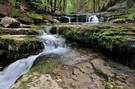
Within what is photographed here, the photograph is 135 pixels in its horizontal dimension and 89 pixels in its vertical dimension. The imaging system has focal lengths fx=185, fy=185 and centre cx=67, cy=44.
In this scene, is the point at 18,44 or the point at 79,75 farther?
the point at 18,44

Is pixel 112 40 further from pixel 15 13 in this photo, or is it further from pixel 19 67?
pixel 15 13

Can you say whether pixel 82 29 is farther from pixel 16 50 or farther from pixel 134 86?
pixel 134 86

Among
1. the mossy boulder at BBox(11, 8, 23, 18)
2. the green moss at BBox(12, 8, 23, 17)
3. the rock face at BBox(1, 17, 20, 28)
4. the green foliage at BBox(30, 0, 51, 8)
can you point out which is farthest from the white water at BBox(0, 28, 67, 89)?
the green foliage at BBox(30, 0, 51, 8)

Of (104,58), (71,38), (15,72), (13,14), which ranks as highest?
(13,14)

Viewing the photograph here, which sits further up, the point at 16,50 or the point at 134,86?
the point at 16,50

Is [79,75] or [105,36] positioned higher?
[105,36]

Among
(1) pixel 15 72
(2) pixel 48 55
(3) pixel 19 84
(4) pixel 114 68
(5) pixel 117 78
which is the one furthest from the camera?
(2) pixel 48 55

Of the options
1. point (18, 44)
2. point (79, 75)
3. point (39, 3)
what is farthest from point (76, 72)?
point (39, 3)

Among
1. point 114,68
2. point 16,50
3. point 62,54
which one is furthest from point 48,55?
point 114,68

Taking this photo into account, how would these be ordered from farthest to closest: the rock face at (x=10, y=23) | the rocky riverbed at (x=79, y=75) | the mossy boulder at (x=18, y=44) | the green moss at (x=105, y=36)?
the rock face at (x=10, y=23) < the mossy boulder at (x=18, y=44) < the green moss at (x=105, y=36) < the rocky riverbed at (x=79, y=75)

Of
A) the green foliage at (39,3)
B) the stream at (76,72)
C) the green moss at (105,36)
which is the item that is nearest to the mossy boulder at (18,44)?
the stream at (76,72)

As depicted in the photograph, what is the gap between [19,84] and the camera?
4.79m

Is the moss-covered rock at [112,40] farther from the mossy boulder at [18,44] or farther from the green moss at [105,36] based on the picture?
the mossy boulder at [18,44]

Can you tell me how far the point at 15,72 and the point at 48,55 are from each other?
58.7 inches
